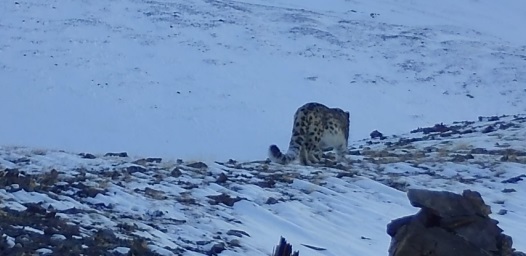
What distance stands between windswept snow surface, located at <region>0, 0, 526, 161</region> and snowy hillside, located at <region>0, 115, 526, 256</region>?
8.51 metres

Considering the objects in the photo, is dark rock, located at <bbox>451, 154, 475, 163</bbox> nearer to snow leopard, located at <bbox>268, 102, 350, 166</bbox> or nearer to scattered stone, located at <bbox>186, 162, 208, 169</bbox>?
snow leopard, located at <bbox>268, 102, 350, 166</bbox>

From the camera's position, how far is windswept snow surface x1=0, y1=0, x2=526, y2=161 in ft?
95.1

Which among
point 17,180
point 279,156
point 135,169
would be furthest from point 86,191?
point 279,156

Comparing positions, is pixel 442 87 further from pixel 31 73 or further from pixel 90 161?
pixel 90 161

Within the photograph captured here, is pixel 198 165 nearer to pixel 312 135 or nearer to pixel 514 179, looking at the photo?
pixel 312 135

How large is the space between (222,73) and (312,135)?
20.5 m

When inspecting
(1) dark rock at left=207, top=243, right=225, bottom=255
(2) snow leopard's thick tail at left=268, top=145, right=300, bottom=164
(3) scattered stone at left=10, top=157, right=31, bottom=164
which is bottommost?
(2) snow leopard's thick tail at left=268, top=145, right=300, bottom=164

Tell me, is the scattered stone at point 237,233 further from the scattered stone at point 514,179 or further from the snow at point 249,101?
the scattered stone at point 514,179

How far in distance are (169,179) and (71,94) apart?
2012 centimetres

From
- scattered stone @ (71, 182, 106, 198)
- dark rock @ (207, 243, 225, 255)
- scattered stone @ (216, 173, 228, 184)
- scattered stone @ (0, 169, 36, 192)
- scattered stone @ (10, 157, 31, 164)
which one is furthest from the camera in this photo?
scattered stone @ (10, 157, 31, 164)

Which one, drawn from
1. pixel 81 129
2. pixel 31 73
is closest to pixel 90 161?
pixel 81 129

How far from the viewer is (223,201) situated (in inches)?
466

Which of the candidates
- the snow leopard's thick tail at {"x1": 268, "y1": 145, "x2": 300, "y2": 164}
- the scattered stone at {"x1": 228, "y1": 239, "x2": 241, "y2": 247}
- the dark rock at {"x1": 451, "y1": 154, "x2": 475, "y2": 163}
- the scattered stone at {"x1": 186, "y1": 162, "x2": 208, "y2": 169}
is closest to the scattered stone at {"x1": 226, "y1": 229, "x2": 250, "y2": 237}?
the scattered stone at {"x1": 228, "y1": 239, "x2": 241, "y2": 247}

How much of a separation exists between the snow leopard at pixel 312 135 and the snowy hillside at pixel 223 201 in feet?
1.69
